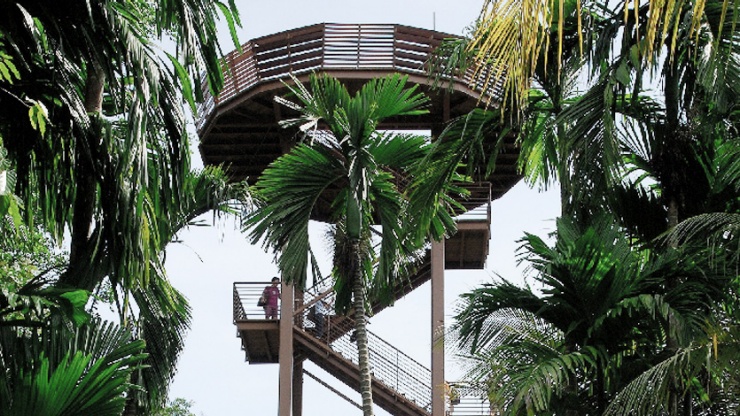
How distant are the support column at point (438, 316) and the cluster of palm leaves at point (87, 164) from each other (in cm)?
1307

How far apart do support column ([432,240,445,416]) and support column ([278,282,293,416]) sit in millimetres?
2608

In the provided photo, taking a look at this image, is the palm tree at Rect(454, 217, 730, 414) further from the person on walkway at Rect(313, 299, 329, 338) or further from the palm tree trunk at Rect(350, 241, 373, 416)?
the person on walkway at Rect(313, 299, 329, 338)

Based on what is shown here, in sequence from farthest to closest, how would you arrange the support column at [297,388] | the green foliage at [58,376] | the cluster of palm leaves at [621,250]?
1. the support column at [297,388]
2. the cluster of palm leaves at [621,250]
3. the green foliage at [58,376]

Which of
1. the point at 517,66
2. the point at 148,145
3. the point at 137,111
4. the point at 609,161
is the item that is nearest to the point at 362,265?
the point at 609,161

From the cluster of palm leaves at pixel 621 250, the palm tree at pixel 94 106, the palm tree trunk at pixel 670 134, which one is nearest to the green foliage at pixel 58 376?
the palm tree at pixel 94 106

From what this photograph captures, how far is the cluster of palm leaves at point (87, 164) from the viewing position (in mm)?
7523

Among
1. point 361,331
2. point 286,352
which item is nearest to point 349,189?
point 361,331

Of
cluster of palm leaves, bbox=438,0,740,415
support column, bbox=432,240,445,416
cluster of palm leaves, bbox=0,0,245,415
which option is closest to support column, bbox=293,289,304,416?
support column, bbox=432,240,445,416

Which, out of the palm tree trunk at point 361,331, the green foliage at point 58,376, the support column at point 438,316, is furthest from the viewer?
the support column at point 438,316

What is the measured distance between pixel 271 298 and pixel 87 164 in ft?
50.5

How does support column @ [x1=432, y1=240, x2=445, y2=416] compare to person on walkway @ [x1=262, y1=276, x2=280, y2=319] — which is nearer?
support column @ [x1=432, y1=240, x2=445, y2=416]

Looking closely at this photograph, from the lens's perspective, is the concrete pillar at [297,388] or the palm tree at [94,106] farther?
the concrete pillar at [297,388]

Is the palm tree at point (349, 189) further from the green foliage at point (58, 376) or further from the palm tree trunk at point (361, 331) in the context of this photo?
the green foliage at point (58, 376)

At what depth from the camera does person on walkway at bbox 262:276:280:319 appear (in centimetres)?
2384
